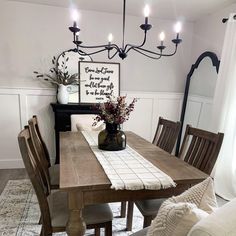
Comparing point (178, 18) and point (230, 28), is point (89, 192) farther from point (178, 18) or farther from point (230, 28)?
point (178, 18)

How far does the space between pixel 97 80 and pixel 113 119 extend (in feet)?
6.03

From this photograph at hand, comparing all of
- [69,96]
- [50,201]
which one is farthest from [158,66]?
[50,201]

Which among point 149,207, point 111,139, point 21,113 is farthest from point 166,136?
point 21,113

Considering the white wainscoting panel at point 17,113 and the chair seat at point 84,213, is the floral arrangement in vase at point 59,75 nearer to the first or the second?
the white wainscoting panel at point 17,113

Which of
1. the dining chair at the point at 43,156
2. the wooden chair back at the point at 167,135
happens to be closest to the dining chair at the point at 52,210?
the dining chair at the point at 43,156

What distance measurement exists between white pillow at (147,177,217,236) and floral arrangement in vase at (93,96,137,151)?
0.95 metres

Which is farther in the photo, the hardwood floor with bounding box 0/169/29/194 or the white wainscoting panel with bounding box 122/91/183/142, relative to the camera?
the white wainscoting panel with bounding box 122/91/183/142

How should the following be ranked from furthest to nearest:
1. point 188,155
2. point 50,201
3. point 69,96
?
point 69,96 < point 188,155 < point 50,201

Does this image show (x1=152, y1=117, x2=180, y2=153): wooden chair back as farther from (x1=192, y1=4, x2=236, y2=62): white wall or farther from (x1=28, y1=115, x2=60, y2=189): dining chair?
(x1=192, y1=4, x2=236, y2=62): white wall

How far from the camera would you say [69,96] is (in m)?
3.39

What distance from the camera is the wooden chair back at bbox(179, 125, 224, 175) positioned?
1561mm

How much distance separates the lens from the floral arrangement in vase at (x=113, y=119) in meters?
1.73

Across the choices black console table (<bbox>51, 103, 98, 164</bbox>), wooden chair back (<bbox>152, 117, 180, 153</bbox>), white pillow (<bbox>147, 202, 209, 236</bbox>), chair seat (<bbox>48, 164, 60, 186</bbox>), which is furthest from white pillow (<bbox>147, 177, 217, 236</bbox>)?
black console table (<bbox>51, 103, 98, 164</bbox>)

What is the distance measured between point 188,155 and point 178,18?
2605mm
